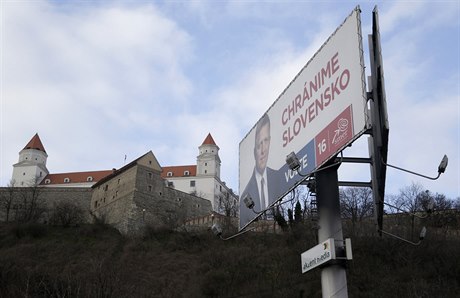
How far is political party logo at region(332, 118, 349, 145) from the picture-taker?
8461 millimetres

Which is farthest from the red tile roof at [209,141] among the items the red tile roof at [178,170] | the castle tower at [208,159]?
the red tile roof at [178,170]

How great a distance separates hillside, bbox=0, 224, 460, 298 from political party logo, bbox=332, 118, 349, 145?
1566 cm

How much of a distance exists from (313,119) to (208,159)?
72.9 metres

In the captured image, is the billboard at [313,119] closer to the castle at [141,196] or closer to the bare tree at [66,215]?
the castle at [141,196]

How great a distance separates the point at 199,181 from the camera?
260 feet

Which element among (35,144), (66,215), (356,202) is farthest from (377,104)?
(35,144)

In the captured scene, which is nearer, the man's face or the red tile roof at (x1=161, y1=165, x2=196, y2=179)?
the man's face

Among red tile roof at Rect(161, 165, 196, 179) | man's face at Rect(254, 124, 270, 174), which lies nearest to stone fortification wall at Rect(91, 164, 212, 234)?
red tile roof at Rect(161, 165, 196, 179)

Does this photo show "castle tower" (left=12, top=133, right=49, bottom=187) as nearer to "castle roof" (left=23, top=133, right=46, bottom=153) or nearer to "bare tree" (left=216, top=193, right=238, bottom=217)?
"castle roof" (left=23, top=133, right=46, bottom=153)

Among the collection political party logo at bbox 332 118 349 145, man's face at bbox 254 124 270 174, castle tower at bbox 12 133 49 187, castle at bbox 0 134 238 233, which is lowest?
political party logo at bbox 332 118 349 145

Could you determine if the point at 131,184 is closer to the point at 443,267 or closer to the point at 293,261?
the point at 293,261

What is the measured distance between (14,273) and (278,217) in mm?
20668

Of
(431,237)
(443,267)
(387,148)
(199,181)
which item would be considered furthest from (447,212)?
(199,181)

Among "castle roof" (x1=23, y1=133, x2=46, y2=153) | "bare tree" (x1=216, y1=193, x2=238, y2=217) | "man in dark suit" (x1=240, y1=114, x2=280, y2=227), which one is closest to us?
"man in dark suit" (x1=240, y1=114, x2=280, y2=227)
